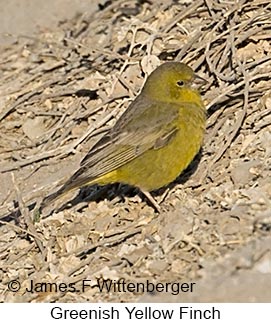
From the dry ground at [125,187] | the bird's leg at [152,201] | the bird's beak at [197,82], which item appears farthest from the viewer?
the bird's beak at [197,82]

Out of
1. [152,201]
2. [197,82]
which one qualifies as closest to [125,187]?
[152,201]

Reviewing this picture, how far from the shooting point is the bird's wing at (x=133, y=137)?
7770 mm

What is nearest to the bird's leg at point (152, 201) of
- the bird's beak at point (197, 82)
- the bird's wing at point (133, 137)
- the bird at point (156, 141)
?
the bird at point (156, 141)

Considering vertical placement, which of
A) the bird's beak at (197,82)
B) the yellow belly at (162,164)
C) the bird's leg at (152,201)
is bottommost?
the bird's leg at (152,201)

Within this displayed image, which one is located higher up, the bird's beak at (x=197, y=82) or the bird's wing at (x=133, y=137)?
the bird's beak at (x=197, y=82)

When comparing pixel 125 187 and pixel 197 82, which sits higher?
pixel 197 82

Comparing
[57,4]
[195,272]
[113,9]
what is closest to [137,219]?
[195,272]

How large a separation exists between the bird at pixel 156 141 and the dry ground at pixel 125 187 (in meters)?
0.26

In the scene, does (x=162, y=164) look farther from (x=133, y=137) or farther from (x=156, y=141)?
(x=133, y=137)

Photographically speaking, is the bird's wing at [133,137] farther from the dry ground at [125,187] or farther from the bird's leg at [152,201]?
the dry ground at [125,187]

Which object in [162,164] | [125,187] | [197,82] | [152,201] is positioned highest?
[197,82]

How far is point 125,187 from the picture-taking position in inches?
329

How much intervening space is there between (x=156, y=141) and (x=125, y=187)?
0.65m

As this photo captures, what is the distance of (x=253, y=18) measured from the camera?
352 inches
